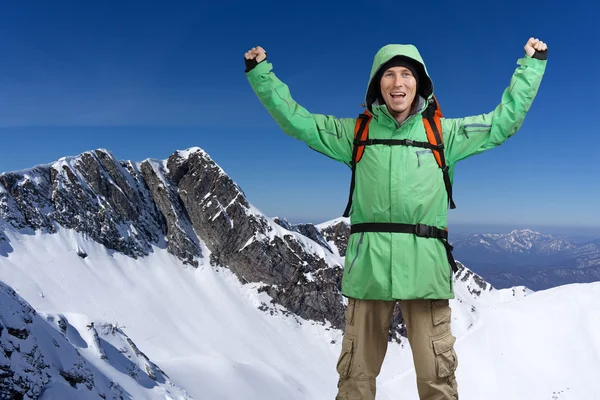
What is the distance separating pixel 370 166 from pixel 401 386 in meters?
49.0

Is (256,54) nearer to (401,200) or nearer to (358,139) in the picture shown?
(358,139)

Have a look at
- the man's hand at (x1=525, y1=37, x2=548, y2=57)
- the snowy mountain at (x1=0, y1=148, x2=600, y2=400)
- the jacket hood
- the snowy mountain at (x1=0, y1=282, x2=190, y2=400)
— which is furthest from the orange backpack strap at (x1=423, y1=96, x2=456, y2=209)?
the snowy mountain at (x1=0, y1=148, x2=600, y2=400)

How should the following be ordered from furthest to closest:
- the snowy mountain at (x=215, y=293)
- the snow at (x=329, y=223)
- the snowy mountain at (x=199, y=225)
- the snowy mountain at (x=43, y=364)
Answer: the snow at (x=329, y=223), the snowy mountain at (x=199, y=225), the snowy mountain at (x=215, y=293), the snowy mountain at (x=43, y=364)

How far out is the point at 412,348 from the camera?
459 cm

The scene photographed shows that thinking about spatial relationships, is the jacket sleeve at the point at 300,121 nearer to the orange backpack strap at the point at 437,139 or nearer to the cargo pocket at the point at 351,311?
the orange backpack strap at the point at 437,139

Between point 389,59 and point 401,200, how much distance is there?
1.62 metres

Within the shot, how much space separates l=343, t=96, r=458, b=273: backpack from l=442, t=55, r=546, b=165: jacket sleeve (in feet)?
0.59

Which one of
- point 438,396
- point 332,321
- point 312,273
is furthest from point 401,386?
point 438,396

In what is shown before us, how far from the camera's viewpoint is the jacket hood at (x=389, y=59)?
461cm

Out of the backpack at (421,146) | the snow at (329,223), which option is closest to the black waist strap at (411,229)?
the backpack at (421,146)

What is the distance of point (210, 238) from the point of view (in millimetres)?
67625

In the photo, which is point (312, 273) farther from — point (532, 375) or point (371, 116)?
point (371, 116)

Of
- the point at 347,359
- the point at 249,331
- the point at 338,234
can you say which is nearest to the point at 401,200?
the point at 347,359

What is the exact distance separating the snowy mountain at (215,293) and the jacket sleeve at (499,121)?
1138 inches
